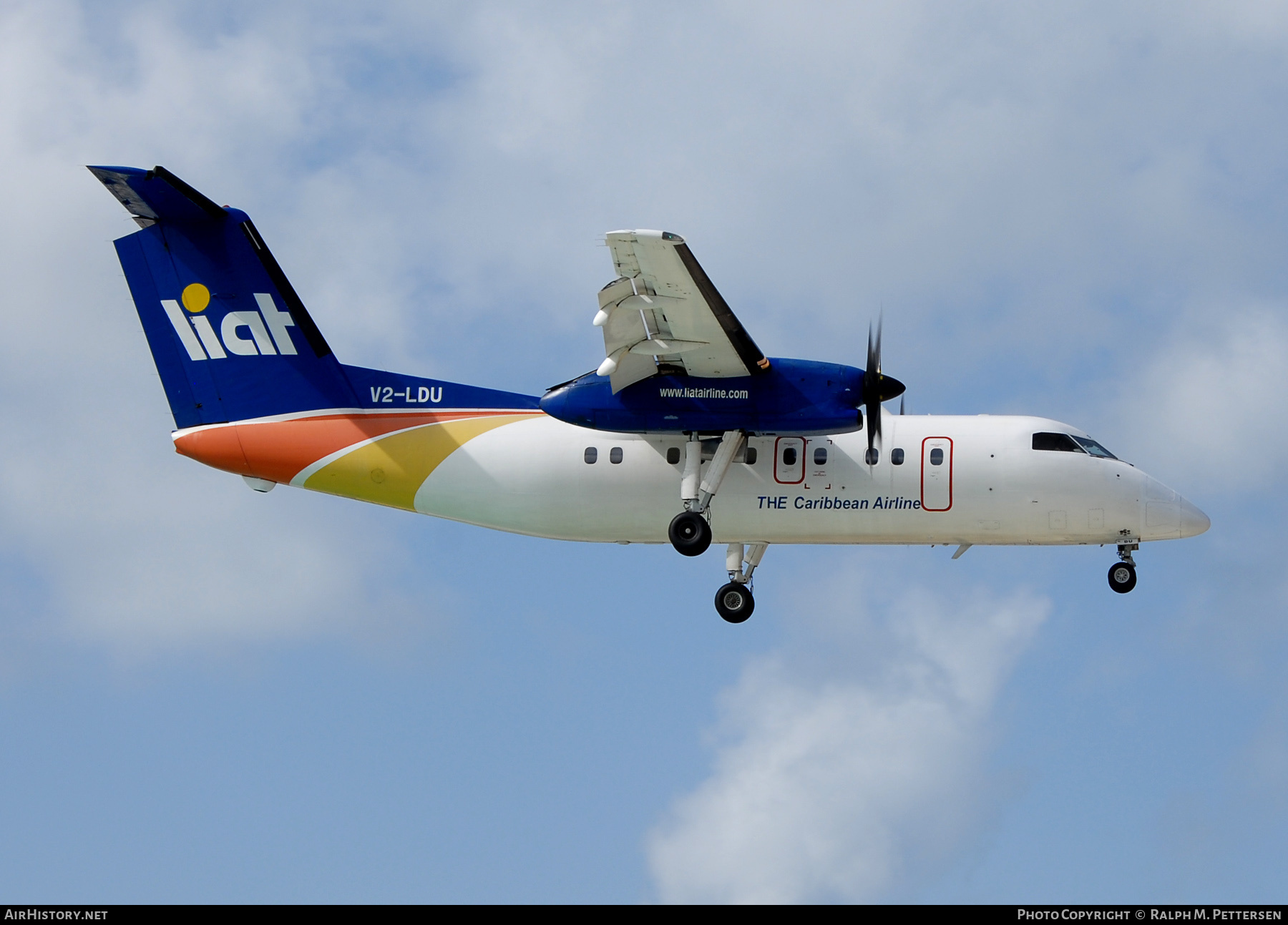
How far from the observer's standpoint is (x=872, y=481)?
2436cm

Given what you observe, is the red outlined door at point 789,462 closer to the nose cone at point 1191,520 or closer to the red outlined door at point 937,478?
the red outlined door at point 937,478

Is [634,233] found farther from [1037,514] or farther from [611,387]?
[1037,514]

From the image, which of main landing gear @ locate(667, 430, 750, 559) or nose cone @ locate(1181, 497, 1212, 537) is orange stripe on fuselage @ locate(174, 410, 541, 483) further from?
nose cone @ locate(1181, 497, 1212, 537)

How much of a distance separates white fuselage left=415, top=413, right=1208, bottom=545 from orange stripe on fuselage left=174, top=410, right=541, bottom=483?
4.58 ft

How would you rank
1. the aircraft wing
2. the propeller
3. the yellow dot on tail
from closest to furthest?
1. the aircraft wing
2. the propeller
3. the yellow dot on tail

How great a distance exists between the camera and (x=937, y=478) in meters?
24.3

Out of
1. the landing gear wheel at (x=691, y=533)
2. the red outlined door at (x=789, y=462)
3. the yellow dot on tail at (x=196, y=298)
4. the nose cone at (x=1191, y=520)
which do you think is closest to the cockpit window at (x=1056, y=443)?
the nose cone at (x=1191, y=520)

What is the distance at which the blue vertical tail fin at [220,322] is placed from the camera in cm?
2542

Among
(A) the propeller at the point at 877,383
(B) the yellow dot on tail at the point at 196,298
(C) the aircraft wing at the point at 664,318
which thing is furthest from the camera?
(B) the yellow dot on tail at the point at 196,298

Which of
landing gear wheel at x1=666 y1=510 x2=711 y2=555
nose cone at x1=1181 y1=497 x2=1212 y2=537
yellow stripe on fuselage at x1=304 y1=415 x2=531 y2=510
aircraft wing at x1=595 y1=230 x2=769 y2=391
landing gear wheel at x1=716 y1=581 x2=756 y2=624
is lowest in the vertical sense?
landing gear wheel at x1=716 y1=581 x2=756 y2=624

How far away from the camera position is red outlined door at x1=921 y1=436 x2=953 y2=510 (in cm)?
2428

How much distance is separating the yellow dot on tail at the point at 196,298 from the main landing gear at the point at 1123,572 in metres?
15.0

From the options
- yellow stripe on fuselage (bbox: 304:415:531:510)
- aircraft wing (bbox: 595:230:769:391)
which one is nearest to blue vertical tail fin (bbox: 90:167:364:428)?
yellow stripe on fuselage (bbox: 304:415:531:510)

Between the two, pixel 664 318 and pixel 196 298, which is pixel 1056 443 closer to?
pixel 664 318
